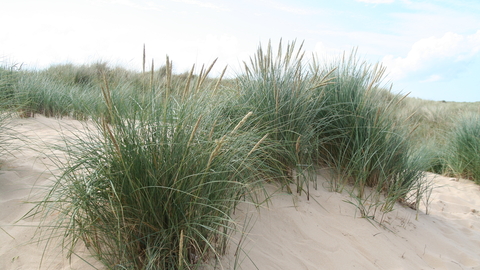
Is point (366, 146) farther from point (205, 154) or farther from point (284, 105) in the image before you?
point (205, 154)

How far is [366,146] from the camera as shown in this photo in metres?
3.85

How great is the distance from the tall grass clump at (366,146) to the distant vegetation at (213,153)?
18 mm

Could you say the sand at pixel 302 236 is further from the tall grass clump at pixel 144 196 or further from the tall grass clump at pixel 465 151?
the tall grass clump at pixel 465 151

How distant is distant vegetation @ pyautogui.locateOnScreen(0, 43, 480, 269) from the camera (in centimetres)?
196

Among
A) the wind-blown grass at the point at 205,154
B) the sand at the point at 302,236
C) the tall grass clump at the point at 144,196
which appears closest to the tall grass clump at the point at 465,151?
the sand at the point at 302,236

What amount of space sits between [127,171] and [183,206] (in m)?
0.39

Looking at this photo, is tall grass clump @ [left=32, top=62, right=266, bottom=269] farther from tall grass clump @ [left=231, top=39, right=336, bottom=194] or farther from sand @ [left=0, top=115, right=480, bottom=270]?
tall grass clump @ [left=231, top=39, right=336, bottom=194]

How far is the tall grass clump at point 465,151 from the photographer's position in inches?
265

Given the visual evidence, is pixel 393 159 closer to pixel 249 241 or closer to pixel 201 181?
pixel 249 241

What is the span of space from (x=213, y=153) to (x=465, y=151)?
7076mm

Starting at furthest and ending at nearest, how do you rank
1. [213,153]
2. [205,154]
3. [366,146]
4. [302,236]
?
[366,146] < [302,236] < [205,154] < [213,153]

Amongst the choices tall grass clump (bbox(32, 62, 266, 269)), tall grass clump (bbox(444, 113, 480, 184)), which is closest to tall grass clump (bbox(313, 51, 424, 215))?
tall grass clump (bbox(32, 62, 266, 269))

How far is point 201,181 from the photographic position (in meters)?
1.92

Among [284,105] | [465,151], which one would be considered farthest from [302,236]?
[465,151]
